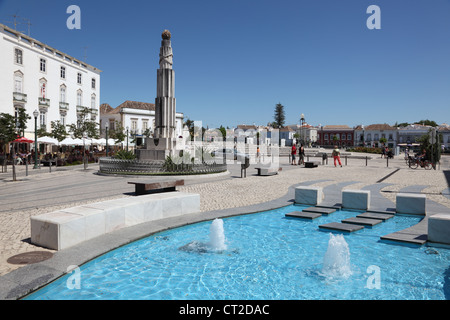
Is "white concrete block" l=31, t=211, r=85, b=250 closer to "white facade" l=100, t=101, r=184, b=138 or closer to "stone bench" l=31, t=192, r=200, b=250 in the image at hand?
"stone bench" l=31, t=192, r=200, b=250

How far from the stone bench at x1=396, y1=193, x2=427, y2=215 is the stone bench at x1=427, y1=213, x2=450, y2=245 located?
2751mm

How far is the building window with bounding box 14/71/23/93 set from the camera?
34531 millimetres

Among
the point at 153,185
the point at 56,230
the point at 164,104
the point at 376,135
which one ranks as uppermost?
the point at 376,135

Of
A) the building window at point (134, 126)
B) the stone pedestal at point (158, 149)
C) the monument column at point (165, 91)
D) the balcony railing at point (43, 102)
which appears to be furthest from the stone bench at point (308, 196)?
the building window at point (134, 126)

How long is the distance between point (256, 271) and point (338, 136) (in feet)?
A: 399

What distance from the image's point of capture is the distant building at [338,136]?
118062 millimetres

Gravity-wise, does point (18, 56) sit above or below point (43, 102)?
above

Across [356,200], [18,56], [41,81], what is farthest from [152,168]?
[41,81]

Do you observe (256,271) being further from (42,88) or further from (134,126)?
(134,126)

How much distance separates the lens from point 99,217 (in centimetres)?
644

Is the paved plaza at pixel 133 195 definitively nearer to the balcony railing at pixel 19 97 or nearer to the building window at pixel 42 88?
the balcony railing at pixel 19 97

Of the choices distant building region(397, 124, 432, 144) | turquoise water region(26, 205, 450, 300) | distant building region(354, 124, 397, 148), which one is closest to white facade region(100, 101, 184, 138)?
turquoise water region(26, 205, 450, 300)

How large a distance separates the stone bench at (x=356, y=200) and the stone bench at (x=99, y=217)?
4.60 m
